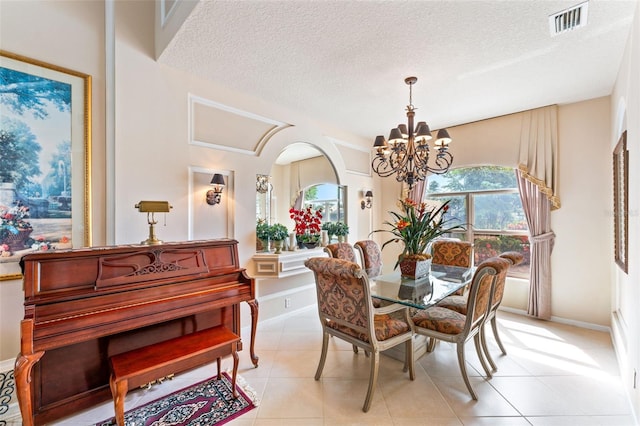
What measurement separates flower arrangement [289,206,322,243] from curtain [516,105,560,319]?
2.93m

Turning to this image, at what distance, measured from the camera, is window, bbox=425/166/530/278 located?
12.9 ft

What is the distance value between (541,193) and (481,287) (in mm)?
2454

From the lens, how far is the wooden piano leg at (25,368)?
1.41 m

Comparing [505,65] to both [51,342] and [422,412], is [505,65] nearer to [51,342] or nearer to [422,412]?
[422,412]

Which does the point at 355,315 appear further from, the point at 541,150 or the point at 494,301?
the point at 541,150

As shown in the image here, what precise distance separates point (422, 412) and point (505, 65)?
124 inches

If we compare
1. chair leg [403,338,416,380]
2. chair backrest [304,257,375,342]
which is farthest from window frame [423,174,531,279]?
chair backrest [304,257,375,342]

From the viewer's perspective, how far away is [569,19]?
1.97 meters

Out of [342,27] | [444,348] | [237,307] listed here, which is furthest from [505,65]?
[237,307]

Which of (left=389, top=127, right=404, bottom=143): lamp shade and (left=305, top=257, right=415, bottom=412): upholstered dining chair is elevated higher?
(left=389, top=127, right=404, bottom=143): lamp shade

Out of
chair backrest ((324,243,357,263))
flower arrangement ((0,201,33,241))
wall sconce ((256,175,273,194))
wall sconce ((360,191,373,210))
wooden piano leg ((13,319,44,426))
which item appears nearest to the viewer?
wooden piano leg ((13,319,44,426))

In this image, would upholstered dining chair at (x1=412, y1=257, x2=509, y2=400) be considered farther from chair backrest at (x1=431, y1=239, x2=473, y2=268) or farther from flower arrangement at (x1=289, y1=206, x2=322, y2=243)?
flower arrangement at (x1=289, y1=206, x2=322, y2=243)

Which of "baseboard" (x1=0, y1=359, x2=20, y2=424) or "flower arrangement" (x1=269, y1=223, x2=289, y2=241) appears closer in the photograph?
"baseboard" (x1=0, y1=359, x2=20, y2=424)

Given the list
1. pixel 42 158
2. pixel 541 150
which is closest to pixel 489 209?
pixel 541 150
